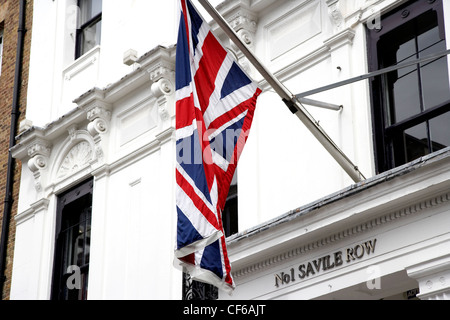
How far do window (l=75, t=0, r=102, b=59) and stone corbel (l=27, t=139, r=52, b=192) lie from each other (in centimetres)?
181

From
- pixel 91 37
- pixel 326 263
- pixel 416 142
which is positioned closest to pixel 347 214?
pixel 326 263

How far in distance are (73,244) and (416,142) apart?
725 cm

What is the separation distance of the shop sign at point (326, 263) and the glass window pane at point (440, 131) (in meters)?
1.45

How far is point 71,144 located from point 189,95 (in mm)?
6825

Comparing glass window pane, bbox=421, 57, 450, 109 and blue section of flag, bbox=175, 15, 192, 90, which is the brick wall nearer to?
blue section of flag, bbox=175, 15, 192, 90

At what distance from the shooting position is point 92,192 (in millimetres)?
17625

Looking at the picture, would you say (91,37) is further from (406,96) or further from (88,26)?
(406,96)

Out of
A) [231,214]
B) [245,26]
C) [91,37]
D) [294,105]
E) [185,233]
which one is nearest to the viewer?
[185,233]

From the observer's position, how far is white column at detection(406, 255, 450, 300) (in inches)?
433

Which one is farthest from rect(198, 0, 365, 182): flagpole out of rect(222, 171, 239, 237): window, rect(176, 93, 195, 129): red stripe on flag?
rect(222, 171, 239, 237): window

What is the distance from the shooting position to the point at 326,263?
12430 mm

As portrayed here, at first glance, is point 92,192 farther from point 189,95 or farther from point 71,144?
point 189,95

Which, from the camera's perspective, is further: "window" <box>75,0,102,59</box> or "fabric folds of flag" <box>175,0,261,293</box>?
"window" <box>75,0,102,59</box>
